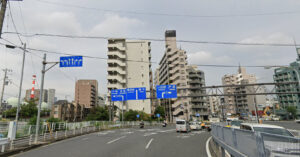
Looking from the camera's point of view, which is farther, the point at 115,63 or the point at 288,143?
the point at 115,63

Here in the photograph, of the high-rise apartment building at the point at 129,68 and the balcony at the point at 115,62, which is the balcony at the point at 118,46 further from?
the balcony at the point at 115,62

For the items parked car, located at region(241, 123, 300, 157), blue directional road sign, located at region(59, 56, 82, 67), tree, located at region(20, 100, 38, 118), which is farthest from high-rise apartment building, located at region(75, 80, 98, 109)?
parked car, located at region(241, 123, 300, 157)

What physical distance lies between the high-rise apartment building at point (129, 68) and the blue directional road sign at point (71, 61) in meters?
44.6

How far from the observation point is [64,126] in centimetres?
2294

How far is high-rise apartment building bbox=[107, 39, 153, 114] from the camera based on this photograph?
61.4 meters

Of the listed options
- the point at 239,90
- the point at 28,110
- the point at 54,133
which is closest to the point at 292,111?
the point at 239,90

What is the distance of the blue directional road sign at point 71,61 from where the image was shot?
584 inches

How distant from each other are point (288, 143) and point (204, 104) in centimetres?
7605

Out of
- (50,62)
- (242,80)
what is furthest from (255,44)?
(242,80)

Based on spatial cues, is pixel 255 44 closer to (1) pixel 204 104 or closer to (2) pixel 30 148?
(2) pixel 30 148

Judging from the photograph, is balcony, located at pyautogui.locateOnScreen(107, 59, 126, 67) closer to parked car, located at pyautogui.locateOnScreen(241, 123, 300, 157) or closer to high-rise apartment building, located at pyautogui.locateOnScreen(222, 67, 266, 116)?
parked car, located at pyautogui.locateOnScreen(241, 123, 300, 157)

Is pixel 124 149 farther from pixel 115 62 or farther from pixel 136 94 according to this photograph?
pixel 115 62

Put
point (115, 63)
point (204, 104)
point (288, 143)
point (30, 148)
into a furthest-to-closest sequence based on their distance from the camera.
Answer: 1. point (204, 104)
2. point (115, 63)
3. point (30, 148)
4. point (288, 143)

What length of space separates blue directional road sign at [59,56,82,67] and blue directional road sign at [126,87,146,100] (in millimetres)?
14664
